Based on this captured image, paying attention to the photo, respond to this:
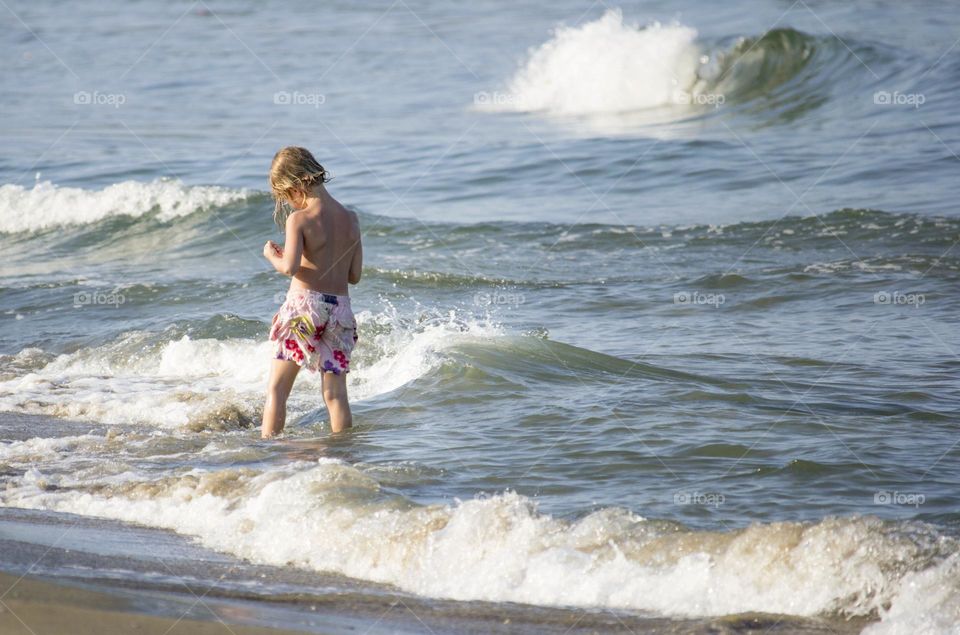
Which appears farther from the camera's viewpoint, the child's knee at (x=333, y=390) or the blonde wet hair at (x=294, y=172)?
the child's knee at (x=333, y=390)

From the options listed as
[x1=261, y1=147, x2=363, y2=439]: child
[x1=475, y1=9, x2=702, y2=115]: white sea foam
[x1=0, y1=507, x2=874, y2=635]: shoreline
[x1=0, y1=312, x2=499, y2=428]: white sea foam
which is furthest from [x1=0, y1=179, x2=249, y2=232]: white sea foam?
[x1=0, y1=507, x2=874, y2=635]: shoreline

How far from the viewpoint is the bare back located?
5875 mm

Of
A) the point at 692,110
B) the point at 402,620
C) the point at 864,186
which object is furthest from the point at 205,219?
the point at 402,620

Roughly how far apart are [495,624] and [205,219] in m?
10.3

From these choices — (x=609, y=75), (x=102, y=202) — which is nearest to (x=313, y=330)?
(x=102, y=202)

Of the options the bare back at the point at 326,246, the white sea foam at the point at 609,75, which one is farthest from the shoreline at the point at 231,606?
the white sea foam at the point at 609,75

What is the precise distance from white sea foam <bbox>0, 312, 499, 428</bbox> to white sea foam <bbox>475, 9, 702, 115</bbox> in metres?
12.3

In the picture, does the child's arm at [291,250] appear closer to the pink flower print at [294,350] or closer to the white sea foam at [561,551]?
the pink flower print at [294,350]

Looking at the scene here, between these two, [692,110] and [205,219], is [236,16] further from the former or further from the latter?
[205,219]

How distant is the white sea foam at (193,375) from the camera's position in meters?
7.17

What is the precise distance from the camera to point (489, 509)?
188 inches

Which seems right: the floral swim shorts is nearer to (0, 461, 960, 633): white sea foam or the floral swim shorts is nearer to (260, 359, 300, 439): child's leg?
(260, 359, 300, 439): child's leg

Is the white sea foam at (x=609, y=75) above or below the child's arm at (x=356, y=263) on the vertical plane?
above

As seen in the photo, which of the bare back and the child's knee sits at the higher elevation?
the bare back
